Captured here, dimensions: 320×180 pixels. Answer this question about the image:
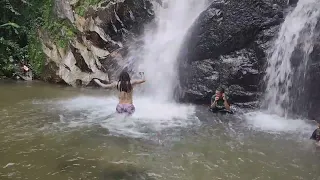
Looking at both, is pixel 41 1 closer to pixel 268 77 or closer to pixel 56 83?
pixel 56 83

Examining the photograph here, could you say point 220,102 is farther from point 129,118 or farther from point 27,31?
Answer: point 27,31

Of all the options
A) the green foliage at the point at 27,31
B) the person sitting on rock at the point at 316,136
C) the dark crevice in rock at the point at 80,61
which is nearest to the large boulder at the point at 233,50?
the person sitting on rock at the point at 316,136

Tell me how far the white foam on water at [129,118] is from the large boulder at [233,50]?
4.14 feet

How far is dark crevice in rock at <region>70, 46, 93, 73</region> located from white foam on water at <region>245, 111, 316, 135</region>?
857 cm

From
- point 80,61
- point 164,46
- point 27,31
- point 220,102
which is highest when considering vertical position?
point 27,31

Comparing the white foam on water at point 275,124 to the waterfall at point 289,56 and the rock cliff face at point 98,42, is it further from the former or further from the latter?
the rock cliff face at point 98,42

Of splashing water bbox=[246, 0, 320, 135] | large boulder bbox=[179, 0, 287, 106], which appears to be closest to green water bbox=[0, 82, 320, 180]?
splashing water bbox=[246, 0, 320, 135]

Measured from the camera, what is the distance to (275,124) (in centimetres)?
925

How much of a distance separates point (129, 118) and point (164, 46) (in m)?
6.86

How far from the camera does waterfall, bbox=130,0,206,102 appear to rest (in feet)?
44.0

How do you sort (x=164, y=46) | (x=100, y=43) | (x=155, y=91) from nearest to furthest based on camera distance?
1. (x=155, y=91)
2. (x=164, y=46)
3. (x=100, y=43)

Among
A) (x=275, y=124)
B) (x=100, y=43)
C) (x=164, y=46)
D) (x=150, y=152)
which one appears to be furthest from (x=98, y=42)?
(x=150, y=152)

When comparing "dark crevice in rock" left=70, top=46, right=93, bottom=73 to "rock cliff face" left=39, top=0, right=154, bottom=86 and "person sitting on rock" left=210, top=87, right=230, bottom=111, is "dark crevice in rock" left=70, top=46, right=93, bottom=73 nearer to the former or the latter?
"rock cliff face" left=39, top=0, right=154, bottom=86

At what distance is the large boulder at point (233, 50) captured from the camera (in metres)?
11.6
